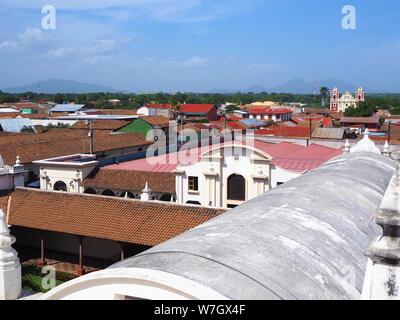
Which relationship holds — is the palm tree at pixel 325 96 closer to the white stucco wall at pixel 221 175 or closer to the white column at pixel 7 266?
the white stucco wall at pixel 221 175

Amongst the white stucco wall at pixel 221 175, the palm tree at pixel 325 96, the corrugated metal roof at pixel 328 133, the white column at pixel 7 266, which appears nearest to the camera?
the white column at pixel 7 266

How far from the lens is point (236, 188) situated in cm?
2178

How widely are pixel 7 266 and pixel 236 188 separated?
526 inches

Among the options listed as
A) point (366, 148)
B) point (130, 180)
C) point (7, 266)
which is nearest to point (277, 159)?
point (366, 148)

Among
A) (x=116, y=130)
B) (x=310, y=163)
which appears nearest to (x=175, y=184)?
(x=310, y=163)

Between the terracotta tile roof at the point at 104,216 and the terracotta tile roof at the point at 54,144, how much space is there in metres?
10.2

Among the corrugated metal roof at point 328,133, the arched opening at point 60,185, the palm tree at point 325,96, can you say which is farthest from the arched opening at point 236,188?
the palm tree at point 325,96

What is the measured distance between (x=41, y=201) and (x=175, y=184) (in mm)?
6399

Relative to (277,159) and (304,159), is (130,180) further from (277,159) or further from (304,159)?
Result: (304,159)

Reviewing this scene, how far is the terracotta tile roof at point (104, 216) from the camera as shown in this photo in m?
15.7

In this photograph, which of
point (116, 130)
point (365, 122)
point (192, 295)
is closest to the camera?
point (192, 295)

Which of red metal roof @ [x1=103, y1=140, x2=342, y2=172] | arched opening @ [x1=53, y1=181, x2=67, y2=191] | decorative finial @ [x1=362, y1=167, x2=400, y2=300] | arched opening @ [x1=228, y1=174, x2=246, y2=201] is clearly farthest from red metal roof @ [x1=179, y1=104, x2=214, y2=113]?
decorative finial @ [x1=362, y1=167, x2=400, y2=300]
